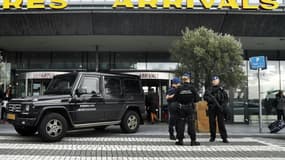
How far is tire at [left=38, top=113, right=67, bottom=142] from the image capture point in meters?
7.49

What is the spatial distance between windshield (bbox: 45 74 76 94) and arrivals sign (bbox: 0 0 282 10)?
186 inches

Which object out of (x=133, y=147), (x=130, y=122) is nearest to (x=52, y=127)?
(x=133, y=147)

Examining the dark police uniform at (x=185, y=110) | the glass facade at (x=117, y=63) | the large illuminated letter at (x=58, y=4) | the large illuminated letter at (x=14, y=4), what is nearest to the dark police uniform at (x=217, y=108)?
the dark police uniform at (x=185, y=110)

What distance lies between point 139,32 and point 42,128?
738 cm

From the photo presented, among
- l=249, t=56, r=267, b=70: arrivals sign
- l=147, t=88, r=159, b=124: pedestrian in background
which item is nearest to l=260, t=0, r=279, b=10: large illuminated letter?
l=249, t=56, r=267, b=70: arrivals sign

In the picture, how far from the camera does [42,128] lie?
7.47 m

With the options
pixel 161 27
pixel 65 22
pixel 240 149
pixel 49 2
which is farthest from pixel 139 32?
pixel 240 149

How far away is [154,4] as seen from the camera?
40.6ft

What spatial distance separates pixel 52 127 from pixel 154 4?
7372 millimetres

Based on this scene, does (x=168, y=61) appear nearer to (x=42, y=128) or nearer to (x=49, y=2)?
(x=49, y=2)

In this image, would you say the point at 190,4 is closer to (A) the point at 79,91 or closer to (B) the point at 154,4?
(B) the point at 154,4

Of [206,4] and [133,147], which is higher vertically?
[206,4]

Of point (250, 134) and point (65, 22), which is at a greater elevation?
point (65, 22)

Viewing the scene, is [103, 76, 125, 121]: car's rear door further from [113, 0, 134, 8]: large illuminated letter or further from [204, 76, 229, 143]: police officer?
[113, 0, 134, 8]: large illuminated letter
